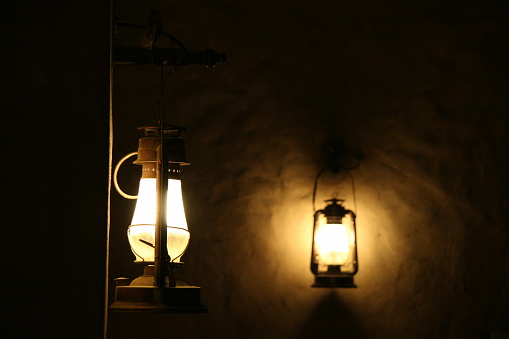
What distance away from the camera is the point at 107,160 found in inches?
39.9

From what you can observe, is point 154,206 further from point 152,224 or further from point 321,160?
point 321,160

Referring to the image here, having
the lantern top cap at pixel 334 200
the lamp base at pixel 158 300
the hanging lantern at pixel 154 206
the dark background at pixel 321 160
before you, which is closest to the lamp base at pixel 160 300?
the lamp base at pixel 158 300

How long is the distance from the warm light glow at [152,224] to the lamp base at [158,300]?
0.11m

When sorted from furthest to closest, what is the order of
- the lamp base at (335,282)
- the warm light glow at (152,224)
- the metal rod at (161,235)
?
the lamp base at (335,282)
the warm light glow at (152,224)
the metal rod at (161,235)

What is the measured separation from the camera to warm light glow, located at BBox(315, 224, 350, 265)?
257 centimetres

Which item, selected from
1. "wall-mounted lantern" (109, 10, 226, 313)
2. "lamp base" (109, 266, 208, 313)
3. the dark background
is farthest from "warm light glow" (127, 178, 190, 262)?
the dark background

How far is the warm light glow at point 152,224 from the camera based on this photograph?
1.31m

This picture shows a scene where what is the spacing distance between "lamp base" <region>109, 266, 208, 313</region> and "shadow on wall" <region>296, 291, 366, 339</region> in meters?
1.49

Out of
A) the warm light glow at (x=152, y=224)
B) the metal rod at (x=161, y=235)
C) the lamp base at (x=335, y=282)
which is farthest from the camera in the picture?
the lamp base at (x=335, y=282)

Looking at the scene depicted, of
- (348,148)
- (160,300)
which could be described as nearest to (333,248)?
(348,148)

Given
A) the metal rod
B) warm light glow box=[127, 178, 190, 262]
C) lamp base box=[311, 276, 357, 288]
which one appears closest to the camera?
the metal rod

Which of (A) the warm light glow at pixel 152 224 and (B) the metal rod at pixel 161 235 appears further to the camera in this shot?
(A) the warm light glow at pixel 152 224

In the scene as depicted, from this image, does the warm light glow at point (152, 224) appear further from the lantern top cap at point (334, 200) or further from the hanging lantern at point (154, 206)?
the lantern top cap at point (334, 200)

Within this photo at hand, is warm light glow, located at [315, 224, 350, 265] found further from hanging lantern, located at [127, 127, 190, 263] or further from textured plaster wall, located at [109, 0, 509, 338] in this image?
hanging lantern, located at [127, 127, 190, 263]
